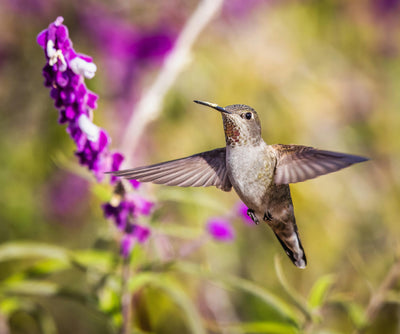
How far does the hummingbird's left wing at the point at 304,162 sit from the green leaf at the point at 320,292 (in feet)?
1.64

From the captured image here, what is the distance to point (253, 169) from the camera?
1.21 metres

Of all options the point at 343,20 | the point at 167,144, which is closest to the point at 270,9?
the point at 343,20

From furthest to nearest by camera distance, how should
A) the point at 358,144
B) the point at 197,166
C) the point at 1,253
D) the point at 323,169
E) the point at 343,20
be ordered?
the point at 343,20
the point at 358,144
the point at 1,253
the point at 197,166
the point at 323,169

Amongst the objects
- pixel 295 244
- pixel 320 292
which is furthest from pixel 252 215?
pixel 320 292

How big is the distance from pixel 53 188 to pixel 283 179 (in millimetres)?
1982

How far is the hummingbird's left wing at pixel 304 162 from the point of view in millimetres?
1036

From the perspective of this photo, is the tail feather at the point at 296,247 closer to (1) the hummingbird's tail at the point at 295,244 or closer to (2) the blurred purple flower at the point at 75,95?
(1) the hummingbird's tail at the point at 295,244

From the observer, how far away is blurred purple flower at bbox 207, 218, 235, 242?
1533 millimetres

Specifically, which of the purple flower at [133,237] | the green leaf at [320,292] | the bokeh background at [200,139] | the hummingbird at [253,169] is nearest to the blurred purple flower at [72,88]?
the hummingbird at [253,169]

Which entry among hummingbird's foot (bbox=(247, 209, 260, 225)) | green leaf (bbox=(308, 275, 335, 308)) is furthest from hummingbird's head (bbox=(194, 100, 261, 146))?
green leaf (bbox=(308, 275, 335, 308))

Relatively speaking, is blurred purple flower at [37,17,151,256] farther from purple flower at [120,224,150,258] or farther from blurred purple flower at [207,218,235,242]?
blurred purple flower at [207,218,235,242]

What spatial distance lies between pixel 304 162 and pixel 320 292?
565mm

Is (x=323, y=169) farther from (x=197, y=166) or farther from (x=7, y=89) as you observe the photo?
(x=7, y=89)

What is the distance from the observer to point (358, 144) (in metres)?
3.11
